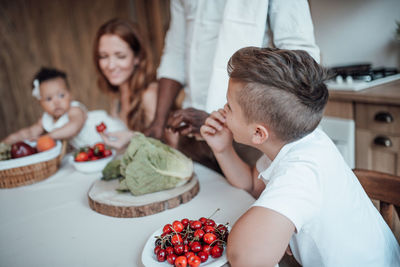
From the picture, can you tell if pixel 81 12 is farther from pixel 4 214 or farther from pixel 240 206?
pixel 240 206

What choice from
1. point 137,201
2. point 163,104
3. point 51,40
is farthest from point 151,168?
point 51,40

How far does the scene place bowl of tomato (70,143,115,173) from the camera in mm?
1485

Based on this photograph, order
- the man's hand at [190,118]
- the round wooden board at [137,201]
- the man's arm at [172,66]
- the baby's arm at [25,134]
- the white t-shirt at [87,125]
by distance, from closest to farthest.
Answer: the round wooden board at [137,201], the man's hand at [190,118], the man's arm at [172,66], the baby's arm at [25,134], the white t-shirt at [87,125]

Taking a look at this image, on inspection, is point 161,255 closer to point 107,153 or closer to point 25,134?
point 107,153

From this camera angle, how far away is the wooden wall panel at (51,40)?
3.62 metres

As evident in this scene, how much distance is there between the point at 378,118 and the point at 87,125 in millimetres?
1884

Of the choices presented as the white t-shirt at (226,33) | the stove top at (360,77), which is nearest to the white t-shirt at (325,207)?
the white t-shirt at (226,33)

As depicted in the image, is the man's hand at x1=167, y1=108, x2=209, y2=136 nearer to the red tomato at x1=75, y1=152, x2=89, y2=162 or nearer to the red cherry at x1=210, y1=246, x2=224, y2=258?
the red tomato at x1=75, y1=152, x2=89, y2=162

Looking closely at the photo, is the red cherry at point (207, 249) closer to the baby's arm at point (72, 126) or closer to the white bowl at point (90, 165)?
the white bowl at point (90, 165)

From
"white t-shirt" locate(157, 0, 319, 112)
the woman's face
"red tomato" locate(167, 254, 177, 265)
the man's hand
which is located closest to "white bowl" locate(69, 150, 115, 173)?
the man's hand

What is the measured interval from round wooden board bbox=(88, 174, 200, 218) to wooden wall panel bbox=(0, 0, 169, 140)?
10.2 ft

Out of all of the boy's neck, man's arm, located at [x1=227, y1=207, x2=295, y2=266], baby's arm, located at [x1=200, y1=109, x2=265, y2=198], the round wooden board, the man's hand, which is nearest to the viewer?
man's arm, located at [x1=227, y1=207, x2=295, y2=266]

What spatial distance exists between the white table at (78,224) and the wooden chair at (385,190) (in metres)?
0.40

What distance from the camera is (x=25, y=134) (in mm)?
2084
